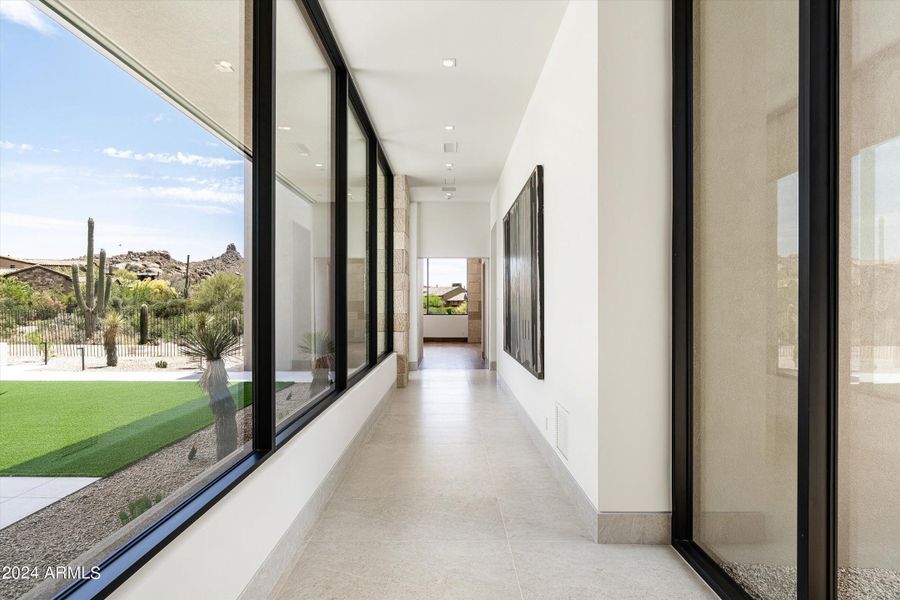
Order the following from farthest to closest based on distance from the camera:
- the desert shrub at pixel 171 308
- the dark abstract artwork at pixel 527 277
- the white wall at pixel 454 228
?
the white wall at pixel 454 228
the dark abstract artwork at pixel 527 277
the desert shrub at pixel 171 308

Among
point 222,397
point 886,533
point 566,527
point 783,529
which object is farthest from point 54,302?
point 566,527

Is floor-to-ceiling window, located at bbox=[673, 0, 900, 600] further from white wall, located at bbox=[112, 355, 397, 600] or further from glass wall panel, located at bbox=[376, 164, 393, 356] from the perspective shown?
glass wall panel, located at bbox=[376, 164, 393, 356]

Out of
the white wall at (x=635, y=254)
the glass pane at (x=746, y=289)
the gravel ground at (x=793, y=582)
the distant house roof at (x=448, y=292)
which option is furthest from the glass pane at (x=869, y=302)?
the distant house roof at (x=448, y=292)

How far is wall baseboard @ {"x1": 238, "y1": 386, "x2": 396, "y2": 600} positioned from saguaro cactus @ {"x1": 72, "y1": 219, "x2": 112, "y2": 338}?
1.15m

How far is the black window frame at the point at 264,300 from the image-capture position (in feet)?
Answer: 4.39

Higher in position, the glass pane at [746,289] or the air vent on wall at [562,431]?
the glass pane at [746,289]

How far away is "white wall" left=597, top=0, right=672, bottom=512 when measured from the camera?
2580mm

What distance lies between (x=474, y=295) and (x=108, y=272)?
13.9m

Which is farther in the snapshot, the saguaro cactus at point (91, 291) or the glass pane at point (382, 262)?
the glass pane at point (382, 262)

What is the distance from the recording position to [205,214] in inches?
71.1

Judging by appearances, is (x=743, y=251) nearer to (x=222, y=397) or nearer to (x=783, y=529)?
(x=783, y=529)

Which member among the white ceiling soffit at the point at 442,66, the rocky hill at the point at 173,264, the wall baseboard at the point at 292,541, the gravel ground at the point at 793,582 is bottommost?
the wall baseboard at the point at 292,541

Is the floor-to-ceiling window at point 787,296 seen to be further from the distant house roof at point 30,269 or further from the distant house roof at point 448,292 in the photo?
the distant house roof at point 448,292

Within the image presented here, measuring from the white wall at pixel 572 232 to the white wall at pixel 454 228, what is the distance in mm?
5310
